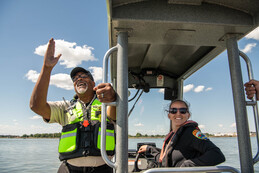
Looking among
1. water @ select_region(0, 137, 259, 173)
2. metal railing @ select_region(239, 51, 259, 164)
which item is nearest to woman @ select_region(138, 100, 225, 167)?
metal railing @ select_region(239, 51, 259, 164)

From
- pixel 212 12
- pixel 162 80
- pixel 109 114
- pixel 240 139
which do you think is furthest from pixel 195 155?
pixel 162 80

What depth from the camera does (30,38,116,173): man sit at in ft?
6.76

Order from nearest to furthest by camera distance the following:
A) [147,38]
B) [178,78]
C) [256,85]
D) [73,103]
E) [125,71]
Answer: [125,71] → [256,85] → [147,38] → [73,103] → [178,78]

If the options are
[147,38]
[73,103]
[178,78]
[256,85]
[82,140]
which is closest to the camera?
[256,85]

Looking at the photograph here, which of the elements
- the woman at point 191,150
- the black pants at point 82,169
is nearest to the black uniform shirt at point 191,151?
the woman at point 191,150

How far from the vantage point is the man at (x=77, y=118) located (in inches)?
81.1

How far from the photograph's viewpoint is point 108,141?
2.27m

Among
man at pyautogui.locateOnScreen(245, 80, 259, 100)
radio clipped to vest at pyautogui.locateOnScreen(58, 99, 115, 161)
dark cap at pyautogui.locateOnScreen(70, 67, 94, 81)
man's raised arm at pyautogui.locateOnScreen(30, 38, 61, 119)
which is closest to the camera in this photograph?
man at pyautogui.locateOnScreen(245, 80, 259, 100)

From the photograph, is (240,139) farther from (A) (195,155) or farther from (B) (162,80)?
(B) (162,80)

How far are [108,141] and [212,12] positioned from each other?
5.36 ft

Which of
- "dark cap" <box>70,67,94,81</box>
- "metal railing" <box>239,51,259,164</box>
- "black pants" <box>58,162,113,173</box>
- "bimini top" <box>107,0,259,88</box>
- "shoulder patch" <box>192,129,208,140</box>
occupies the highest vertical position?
"bimini top" <box>107,0,259,88</box>

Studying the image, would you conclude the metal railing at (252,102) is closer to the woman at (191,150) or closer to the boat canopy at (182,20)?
the boat canopy at (182,20)

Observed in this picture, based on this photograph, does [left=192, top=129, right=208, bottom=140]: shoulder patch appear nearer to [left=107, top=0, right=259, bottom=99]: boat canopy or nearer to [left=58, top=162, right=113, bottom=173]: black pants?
[left=107, top=0, right=259, bottom=99]: boat canopy

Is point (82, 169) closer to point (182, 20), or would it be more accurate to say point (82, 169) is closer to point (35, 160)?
point (182, 20)
